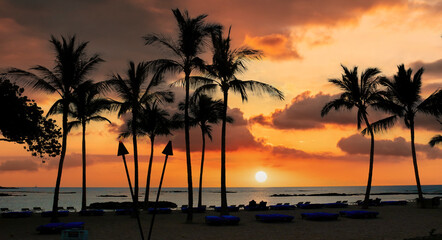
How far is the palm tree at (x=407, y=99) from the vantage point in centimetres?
3586

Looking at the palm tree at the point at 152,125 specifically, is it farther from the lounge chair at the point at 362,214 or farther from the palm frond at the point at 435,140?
the palm frond at the point at 435,140

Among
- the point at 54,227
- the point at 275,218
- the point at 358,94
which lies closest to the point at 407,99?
the point at 358,94

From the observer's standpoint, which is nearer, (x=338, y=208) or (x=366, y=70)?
(x=366, y=70)

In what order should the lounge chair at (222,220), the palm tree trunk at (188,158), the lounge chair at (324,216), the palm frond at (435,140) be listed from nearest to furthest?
the lounge chair at (222,220), the palm tree trunk at (188,158), the lounge chair at (324,216), the palm frond at (435,140)

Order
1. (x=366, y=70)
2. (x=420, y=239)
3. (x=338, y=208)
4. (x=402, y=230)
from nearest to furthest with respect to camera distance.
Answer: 1. (x=420, y=239)
2. (x=402, y=230)
3. (x=366, y=70)
4. (x=338, y=208)

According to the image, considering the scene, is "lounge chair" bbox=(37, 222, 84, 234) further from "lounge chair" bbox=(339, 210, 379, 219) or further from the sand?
"lounge chair" bbox=(339, 210, 379, 219)

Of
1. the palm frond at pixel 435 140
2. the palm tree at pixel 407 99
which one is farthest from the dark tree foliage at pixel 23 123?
the palm frond at pixel 435 140

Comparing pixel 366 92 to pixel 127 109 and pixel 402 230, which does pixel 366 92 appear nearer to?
pixel 402 230

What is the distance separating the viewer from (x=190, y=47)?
2733 cm

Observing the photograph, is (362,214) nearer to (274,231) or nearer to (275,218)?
(275,218)

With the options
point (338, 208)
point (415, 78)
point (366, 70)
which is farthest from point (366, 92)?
point (338, 208)

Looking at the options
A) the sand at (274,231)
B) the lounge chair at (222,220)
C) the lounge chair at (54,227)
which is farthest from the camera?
the lounge chair at (222,220)

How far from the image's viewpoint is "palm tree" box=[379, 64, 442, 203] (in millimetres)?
35862

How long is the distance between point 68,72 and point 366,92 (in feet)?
79.0
